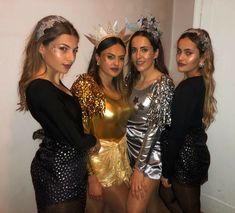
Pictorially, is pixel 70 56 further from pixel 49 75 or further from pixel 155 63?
pixel 155 63

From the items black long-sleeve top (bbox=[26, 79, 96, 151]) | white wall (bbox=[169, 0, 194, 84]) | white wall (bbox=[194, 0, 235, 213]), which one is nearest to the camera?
black long-sleeve top (bbox=[26, 79, 96, 151])

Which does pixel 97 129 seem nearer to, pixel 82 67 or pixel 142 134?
pixel 142 134

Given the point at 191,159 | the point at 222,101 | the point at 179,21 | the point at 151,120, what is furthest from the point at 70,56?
the point at 179,21

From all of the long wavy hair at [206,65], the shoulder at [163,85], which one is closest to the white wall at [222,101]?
the long wavy hair at [206,65]

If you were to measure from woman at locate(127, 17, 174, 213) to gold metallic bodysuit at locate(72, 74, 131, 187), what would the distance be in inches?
3.1

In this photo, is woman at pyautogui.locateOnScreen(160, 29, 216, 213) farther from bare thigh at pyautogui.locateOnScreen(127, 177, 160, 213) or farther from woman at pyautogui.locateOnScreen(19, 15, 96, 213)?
woman at pyautogui.locateOnScreen(19, 15, 96, 213)

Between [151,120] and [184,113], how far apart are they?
0.22 meters

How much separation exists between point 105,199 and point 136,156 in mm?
367

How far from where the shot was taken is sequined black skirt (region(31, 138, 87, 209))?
4.50 feet

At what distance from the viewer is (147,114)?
177 cm

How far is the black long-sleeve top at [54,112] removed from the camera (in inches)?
50.5

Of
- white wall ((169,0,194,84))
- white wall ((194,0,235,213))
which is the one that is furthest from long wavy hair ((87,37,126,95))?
white wall ((169,0,194,84))

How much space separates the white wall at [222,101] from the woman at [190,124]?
0.66 meters

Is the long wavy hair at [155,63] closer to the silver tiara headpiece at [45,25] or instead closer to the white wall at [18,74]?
the white wall at [18,74]
